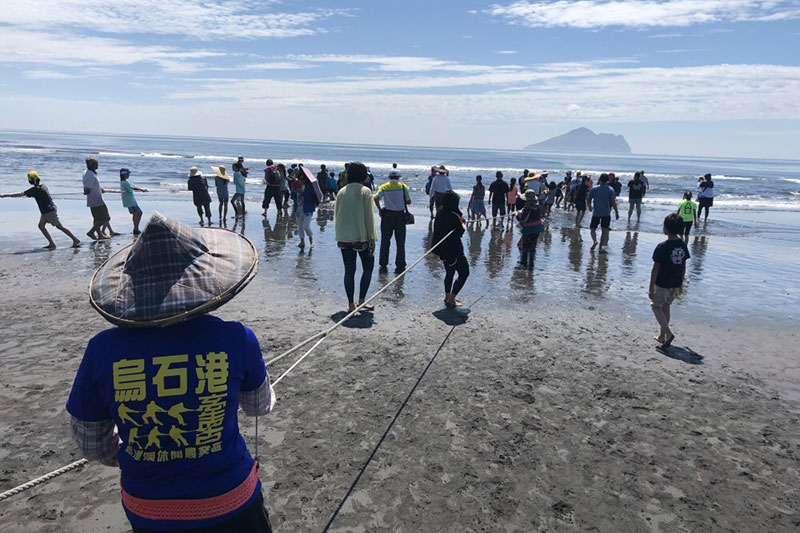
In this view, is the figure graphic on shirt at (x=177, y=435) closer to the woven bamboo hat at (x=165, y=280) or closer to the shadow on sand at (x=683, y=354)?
the woven bamboo hat at (x=165, y=280)

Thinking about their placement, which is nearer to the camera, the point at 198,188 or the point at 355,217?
the point at 355,217

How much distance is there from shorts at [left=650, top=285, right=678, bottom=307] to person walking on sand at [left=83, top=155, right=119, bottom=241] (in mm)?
11361

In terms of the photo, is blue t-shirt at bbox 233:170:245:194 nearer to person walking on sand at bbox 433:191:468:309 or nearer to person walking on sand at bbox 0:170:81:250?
person walking on sand at bbox 0:170:81:250

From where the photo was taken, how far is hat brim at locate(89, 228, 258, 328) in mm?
1747

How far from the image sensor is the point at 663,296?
6688 millimetres

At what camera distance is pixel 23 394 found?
4.86 metres

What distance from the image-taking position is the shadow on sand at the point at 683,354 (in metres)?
6.28

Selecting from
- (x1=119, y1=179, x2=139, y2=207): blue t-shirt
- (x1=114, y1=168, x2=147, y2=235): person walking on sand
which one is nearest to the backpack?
(x1=114, y1=168, x2=147, y2=235): person walking on sand

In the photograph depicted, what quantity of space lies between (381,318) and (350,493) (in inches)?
156

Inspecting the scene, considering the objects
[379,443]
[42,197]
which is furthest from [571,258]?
Answer: [42,197]

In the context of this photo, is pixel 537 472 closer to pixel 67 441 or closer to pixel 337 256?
pixel 67 441

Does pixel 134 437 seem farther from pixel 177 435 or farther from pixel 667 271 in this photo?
pixel 667 271

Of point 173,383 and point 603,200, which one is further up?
point 603,200

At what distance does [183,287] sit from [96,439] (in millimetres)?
709
